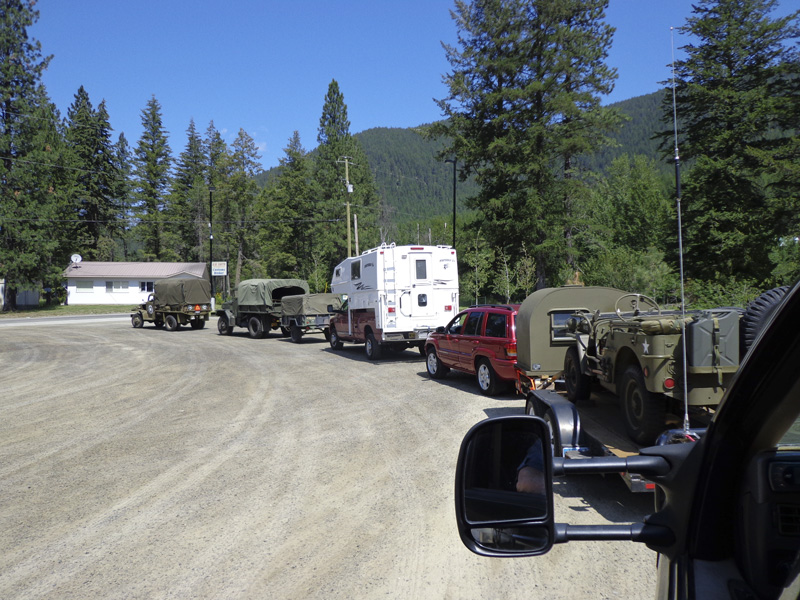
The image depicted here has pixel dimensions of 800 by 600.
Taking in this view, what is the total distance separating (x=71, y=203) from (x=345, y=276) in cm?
5118

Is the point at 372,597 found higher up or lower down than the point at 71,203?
lower down

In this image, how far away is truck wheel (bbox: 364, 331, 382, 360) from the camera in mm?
17641

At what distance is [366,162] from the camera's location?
225ft

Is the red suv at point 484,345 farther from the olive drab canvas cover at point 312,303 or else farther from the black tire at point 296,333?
the black tire at point 296,333

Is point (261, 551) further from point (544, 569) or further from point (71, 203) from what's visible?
point (71, 203)

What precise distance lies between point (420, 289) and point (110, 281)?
55.1 m

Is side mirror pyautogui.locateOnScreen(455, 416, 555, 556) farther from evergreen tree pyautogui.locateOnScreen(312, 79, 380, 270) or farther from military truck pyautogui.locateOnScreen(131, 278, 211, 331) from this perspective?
evergreen tree pyautogui.locateOnScreen(312, 79, 380, 270)

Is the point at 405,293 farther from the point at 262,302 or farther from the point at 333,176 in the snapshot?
the point at 333,176

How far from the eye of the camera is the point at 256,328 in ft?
86.3

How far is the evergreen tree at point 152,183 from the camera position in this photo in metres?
73.5

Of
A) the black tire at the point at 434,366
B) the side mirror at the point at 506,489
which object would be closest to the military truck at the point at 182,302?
the black tire at the point at 434,366

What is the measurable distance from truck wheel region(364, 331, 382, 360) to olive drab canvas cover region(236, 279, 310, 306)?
29.6 ft

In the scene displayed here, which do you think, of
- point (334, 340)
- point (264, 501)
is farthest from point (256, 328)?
point (264, 501)

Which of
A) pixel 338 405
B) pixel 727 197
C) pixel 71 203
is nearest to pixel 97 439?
pixel 338 405
